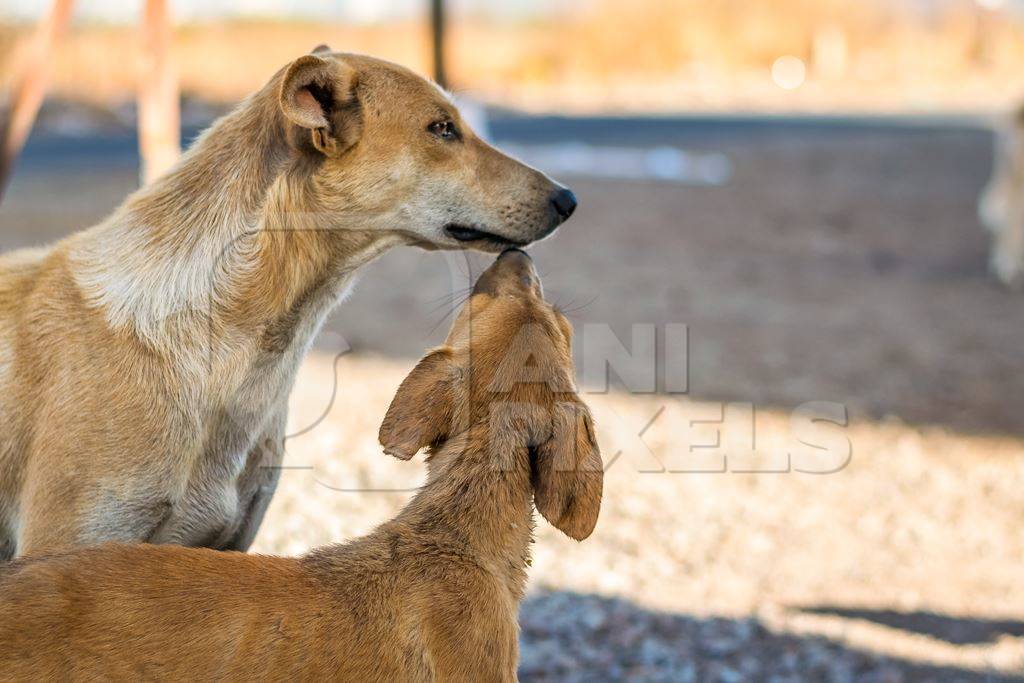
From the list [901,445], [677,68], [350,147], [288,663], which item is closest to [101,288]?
[350,147]

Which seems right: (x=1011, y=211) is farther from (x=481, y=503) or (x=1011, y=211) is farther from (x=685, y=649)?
(x=481, y=503)

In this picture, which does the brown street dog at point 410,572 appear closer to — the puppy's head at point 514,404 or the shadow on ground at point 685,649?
the puppy's head at point 514,404

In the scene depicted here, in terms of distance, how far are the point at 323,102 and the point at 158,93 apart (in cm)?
388

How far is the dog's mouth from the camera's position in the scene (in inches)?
153

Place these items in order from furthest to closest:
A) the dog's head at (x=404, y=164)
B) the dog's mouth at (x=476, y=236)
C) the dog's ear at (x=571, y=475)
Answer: the dog's mouth at (x=476, y=236)
the dog's head at (x=404, y=164)
the dog's ear at (x=571, y=475)

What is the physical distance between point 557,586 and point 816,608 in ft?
3.66

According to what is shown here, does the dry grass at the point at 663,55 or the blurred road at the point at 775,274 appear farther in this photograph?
the dry grass at the point at 663,55

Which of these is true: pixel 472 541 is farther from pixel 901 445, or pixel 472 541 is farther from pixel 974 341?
pixel 974 341

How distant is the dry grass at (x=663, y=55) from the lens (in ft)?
81.3

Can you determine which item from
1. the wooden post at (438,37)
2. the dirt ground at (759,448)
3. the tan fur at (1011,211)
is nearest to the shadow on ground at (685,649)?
the dirt ground at (759,448)

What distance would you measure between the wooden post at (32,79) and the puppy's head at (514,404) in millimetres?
3116

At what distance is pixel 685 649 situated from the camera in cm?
504

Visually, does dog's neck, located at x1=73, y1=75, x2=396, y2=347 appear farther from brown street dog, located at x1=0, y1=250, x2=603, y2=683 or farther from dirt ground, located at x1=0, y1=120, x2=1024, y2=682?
dirt ground, located at x1=0, y1=120, x2=1024, y2=682

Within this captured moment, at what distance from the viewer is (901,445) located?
7609 mm
